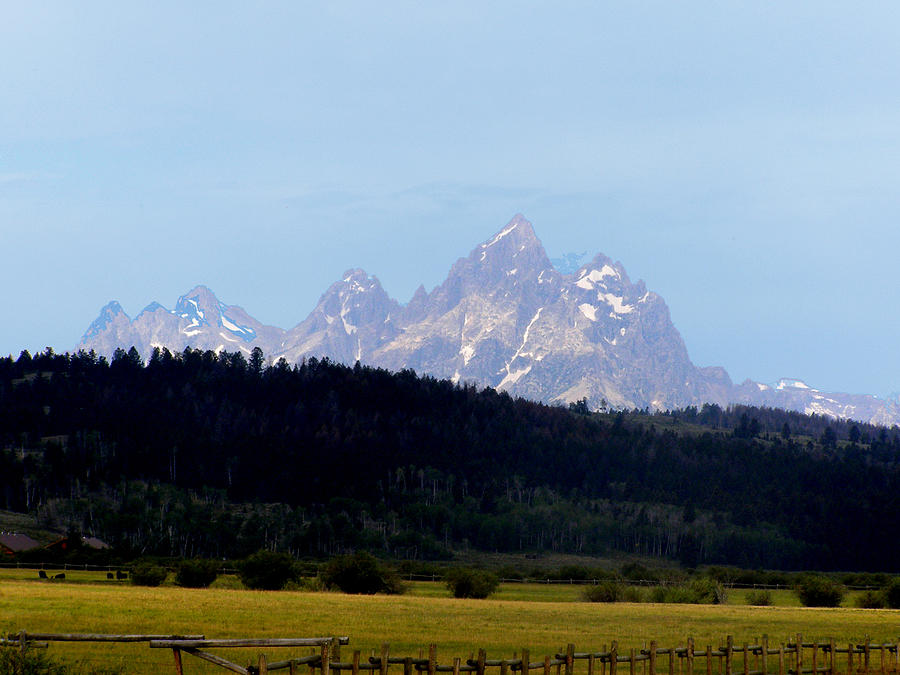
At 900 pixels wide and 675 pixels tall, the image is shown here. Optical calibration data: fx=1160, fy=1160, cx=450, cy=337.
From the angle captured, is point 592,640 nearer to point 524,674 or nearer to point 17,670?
point 524,674

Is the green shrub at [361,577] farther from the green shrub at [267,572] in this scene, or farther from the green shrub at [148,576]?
the green shrub at [148,576]

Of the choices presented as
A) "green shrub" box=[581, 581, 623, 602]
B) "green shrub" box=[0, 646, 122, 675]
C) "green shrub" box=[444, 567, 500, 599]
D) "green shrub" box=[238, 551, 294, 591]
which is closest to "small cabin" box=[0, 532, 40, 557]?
"green shrub" box=[238, 551, 294, 591]

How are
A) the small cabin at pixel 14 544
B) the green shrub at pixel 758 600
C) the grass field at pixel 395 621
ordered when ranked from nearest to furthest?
the grass field at pixel 395 621 → the green shrub at pixel 758 600 → the small cabin at pixel 14 544

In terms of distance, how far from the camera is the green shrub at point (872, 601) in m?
106

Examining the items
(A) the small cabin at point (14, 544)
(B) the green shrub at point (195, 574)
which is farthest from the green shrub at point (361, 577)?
(A) the small cabin at point (14, 544)

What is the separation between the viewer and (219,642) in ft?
83.5

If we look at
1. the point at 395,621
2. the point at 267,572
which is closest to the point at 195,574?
the point at 267,572

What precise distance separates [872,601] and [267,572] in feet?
180

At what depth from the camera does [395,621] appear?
62.6 m

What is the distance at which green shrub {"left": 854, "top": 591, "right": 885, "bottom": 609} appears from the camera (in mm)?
105938

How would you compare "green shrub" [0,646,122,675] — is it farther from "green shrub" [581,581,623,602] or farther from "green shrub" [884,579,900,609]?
"green shrub" [884,579,900,609]

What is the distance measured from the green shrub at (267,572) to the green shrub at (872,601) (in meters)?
52.2

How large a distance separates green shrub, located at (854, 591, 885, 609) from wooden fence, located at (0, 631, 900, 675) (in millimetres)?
53913

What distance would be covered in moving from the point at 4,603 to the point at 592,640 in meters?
34.3
